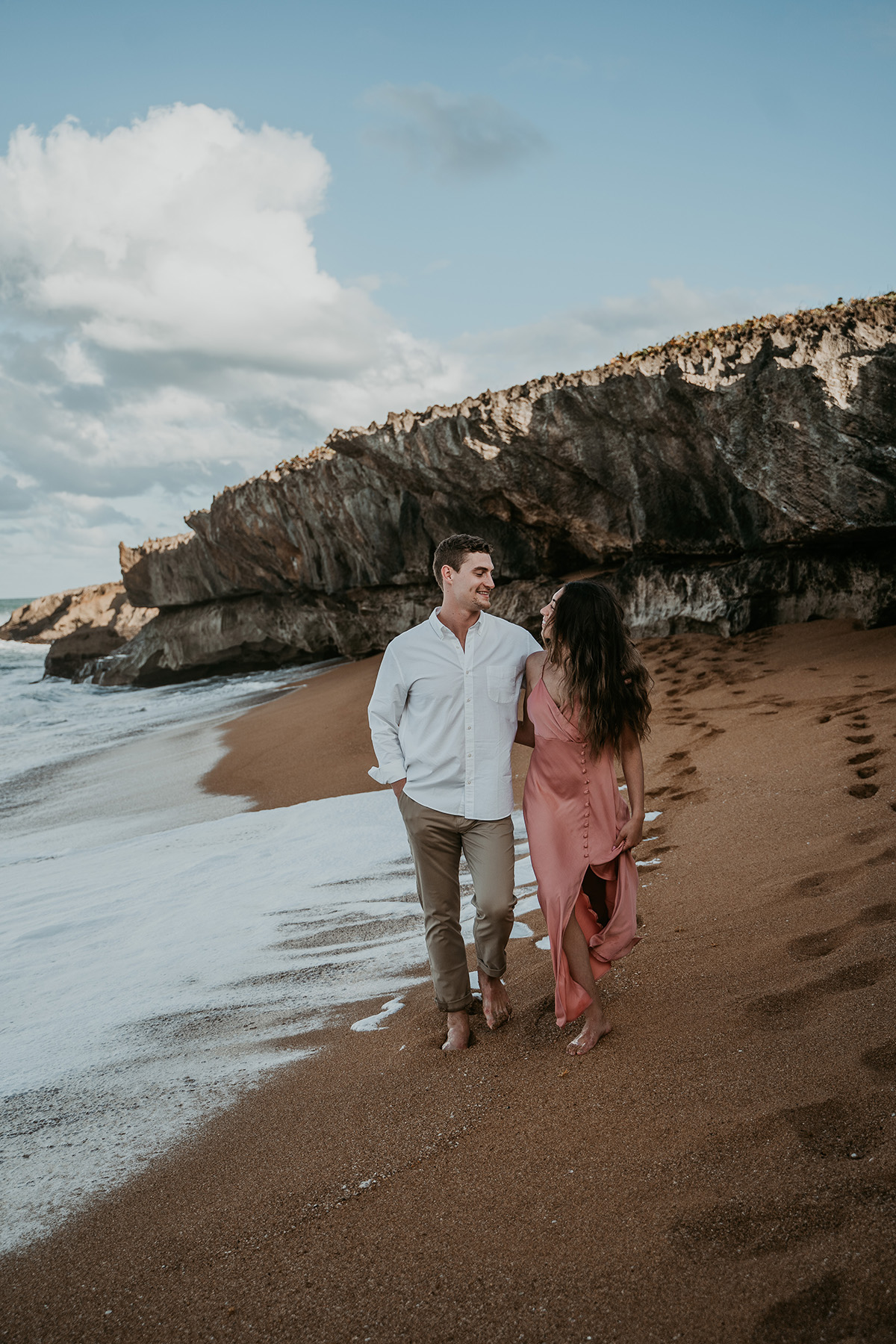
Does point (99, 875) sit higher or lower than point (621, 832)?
lower

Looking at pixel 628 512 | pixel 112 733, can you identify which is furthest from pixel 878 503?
pixel 112 733

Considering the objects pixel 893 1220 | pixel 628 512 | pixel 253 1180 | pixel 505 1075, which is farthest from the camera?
pixel 628 512

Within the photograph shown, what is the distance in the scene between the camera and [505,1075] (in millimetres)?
2895

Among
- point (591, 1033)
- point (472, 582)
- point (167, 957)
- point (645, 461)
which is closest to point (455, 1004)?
point (591, 1033)

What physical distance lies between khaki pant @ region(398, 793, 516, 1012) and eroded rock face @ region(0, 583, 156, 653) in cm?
2424

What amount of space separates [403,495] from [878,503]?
8971mm

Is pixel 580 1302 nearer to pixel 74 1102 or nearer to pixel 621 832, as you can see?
pixel 621 832

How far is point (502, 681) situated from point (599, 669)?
462 millimetres

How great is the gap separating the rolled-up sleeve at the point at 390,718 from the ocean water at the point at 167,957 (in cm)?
106

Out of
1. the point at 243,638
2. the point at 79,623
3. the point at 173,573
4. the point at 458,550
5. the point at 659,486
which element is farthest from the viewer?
the point at 79,623

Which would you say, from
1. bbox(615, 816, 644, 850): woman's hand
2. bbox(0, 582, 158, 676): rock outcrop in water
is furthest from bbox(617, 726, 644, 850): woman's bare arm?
bbox(0, 582, 158, 676): rock outcrop in water

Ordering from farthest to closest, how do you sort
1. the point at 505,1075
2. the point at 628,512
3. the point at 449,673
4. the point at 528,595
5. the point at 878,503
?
1. the point at 528,595
2. the point at 628,512
3. the point at 878,503
4. the point at 449,673
5. the point at 505,1075

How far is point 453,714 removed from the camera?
3230mm

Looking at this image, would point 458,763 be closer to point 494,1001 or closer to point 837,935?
point 494,1001
